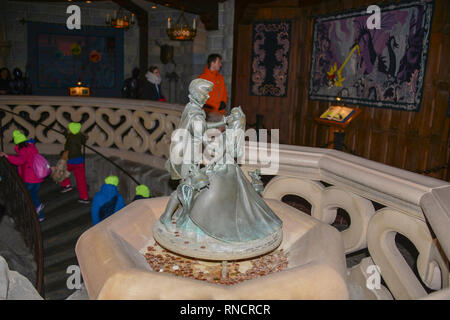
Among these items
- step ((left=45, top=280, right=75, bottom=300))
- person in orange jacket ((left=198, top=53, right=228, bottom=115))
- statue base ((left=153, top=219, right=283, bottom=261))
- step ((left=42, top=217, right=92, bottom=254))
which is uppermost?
person in orange jacket ((left=198, top=53, right=228, bottom=115))

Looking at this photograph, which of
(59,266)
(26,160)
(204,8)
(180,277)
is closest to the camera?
(180,277)

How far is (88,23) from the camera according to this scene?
12.2 metres

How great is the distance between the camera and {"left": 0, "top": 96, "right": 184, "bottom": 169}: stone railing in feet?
20.4

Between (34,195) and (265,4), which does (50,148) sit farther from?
(265,4)

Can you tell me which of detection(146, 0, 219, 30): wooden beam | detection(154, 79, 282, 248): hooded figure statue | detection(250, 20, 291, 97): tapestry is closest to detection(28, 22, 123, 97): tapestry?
detection(146, 0, 219, 30): wooden beam


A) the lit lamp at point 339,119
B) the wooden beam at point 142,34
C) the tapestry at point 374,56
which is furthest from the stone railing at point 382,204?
the wooden beam at point 142,34

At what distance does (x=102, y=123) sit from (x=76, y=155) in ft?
3.15

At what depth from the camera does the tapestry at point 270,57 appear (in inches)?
327

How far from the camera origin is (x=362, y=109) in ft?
23.0

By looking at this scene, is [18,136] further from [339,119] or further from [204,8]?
[204,8]

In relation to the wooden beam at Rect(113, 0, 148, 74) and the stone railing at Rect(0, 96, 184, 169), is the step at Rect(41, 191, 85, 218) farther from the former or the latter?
the wooden beam at Rect(113, 0, 148, 74)

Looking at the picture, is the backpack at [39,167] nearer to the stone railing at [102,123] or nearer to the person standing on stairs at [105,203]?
the stone railing at [102,123]

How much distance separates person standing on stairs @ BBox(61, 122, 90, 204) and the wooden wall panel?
3.96 metres

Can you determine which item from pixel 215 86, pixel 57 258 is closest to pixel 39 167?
pixel 57 258
